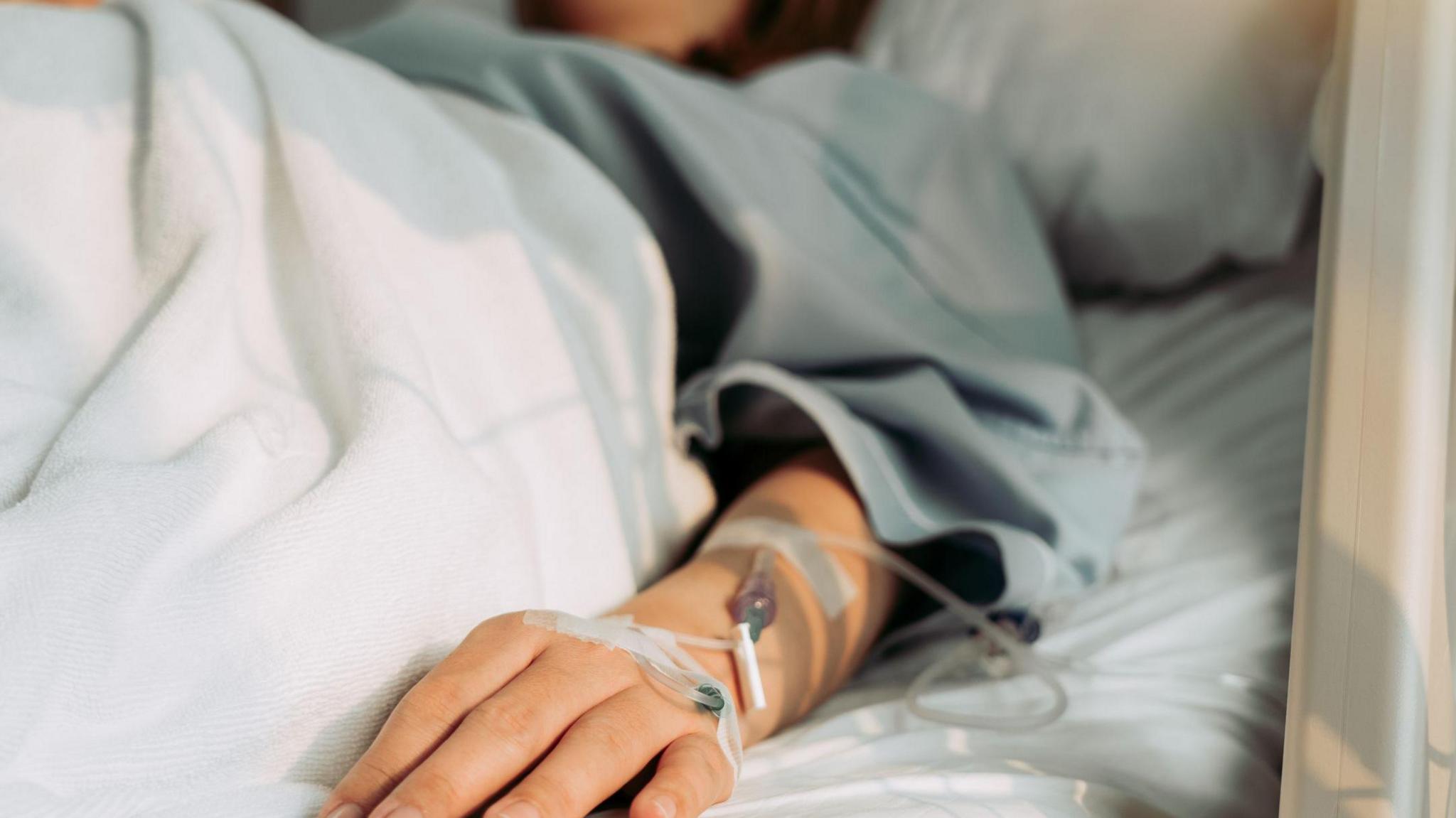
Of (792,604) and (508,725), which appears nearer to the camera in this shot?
(508,725)

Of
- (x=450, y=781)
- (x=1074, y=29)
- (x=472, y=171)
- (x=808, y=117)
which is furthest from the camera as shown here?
(x=1074, y=29)

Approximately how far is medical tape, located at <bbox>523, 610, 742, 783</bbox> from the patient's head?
0.89 metres

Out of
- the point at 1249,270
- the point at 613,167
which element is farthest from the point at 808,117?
the point at 1249,270

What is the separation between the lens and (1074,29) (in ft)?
3.30

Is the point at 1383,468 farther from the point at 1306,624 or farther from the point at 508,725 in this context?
the point at 508,725

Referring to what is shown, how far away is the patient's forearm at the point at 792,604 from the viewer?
0.54m

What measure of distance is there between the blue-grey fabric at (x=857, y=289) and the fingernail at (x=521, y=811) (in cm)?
33

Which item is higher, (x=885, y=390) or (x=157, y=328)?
(x=157, y=328)

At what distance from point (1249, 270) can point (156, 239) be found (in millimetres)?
878

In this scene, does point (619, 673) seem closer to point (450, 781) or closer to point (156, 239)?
point (450, 781)

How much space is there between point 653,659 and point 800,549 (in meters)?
0.19

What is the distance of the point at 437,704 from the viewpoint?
0.39 meters

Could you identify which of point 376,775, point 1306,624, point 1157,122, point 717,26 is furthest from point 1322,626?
point 717,26

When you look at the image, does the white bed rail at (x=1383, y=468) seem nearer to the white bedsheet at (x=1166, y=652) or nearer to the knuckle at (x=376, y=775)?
the white bedsheet at (x=1166, y=652)
